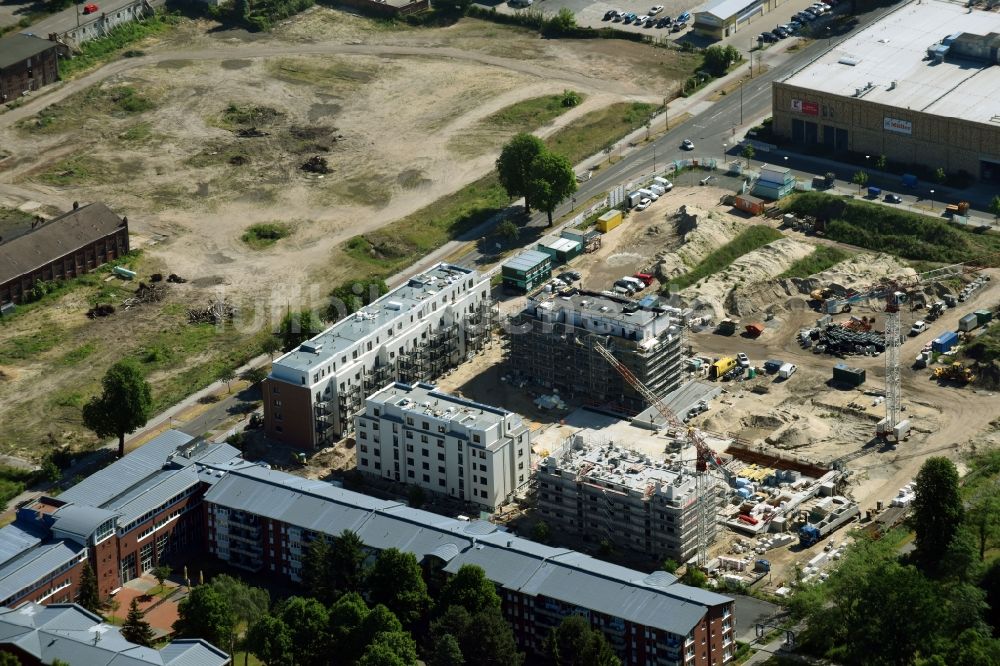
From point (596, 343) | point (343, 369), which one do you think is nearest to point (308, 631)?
point (343, 369)

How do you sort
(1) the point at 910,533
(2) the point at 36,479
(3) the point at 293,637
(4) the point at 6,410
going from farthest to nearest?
1. (4) the point at 6,410
2. (2) the point at 36,479
3. (1) the point at 910,533
4. (3) the point at 293,637

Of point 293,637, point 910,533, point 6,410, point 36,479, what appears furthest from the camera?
point 6,410

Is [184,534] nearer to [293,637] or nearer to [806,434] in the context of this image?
[293,637]

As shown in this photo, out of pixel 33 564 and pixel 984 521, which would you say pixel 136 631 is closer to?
pixel 33 564

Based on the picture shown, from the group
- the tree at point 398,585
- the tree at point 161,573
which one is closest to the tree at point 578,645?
the tree at point 398,585

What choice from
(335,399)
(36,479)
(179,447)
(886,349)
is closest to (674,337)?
(886,349)

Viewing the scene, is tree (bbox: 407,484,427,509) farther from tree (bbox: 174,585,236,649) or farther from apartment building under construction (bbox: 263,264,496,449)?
tree (bbox: 174,585,236,649)

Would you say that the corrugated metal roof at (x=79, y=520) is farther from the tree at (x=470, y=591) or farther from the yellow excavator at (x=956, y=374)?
the yellow excavator at (x=956, y=374)
